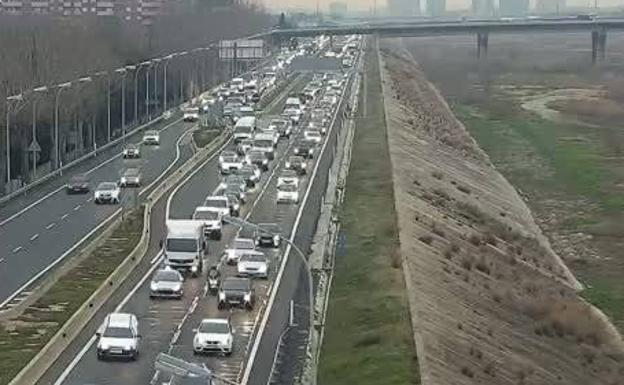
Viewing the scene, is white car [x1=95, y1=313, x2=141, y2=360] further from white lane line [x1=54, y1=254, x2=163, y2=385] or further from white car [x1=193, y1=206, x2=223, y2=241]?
white car [x1=193, y1=206, x2=223, y2=241]

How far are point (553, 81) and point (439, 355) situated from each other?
16808cm

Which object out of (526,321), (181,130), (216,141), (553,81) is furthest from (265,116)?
(553,81)

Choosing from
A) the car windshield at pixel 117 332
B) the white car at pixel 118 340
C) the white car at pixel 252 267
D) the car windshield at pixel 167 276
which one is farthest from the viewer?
the white car at pixel 252 267

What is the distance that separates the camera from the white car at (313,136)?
294 feet

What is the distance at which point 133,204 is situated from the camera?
6091 centimetres

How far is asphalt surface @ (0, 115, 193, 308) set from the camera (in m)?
46.7

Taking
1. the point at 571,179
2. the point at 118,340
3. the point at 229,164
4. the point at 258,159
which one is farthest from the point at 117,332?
the point at 571,179

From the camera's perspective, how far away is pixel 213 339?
111 ft

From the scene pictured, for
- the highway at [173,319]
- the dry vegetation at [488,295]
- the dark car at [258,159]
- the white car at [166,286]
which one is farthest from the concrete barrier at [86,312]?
the dark car at [258,159]

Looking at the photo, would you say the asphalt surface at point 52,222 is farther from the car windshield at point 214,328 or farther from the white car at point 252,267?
the car windshield at point 214,328

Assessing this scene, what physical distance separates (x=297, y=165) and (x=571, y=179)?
2784cm

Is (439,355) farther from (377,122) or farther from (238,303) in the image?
(377,122)

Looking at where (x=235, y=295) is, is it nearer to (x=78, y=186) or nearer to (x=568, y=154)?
(x=78, y=186)

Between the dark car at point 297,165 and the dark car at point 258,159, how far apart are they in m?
1.49
